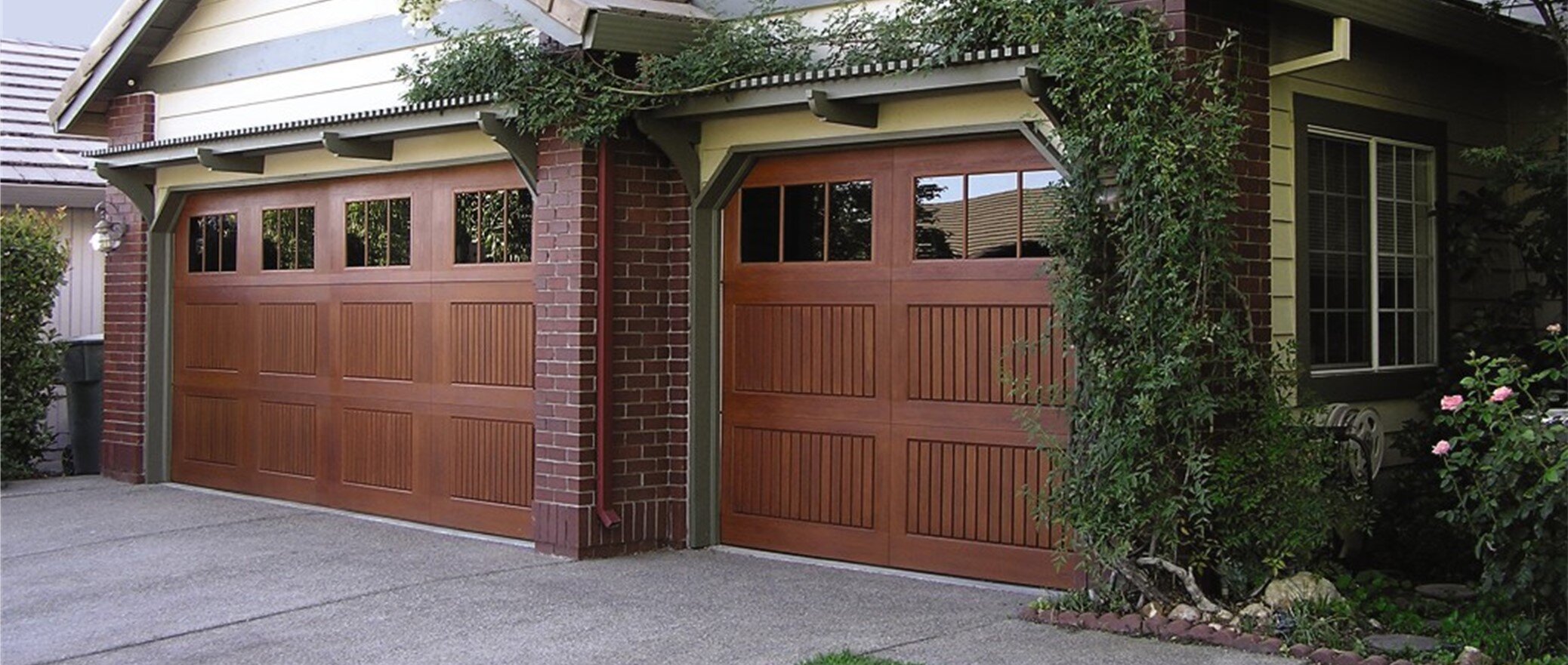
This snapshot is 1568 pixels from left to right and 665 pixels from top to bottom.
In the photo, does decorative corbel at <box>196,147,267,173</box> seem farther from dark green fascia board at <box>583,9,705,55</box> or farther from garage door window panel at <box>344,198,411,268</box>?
dark green fascia board at <box>583,9,705,55</box>

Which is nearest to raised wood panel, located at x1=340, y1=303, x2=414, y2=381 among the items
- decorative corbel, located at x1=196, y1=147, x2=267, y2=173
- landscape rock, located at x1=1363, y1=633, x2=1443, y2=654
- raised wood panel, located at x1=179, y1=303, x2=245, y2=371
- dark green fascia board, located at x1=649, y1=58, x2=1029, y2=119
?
decorative corbel, located at x1=196, y1=147, x2=267, y2=173

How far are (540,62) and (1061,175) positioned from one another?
3.17m

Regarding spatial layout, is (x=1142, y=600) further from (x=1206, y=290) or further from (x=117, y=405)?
(x=117, y=405)

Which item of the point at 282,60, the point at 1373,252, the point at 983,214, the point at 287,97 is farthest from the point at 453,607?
the point at 282,60

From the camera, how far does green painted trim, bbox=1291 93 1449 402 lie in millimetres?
7996

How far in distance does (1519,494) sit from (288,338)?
8667 millimetres

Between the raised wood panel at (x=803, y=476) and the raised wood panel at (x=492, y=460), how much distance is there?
137cm

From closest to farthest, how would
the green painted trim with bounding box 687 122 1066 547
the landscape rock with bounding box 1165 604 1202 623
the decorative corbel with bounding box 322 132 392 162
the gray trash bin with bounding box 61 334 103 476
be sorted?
the landscape rock with bounding box 1165 604 1202 623
the green painted trim with bounding box 687 122 1066 547
the decorative corbel with bounding box 322 132 392 162
the gray trash bin with bounding box 61 334 103 476

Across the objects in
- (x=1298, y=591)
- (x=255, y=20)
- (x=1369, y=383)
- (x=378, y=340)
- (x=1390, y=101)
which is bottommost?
(x=1298, y=591)

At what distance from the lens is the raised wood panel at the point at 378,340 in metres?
10.8

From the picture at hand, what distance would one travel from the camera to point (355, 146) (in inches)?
409

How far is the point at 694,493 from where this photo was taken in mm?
9414

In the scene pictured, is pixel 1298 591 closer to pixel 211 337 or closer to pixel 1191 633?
pixel 1191 633

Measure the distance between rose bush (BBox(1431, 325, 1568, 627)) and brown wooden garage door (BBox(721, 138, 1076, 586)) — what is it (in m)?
1.90
